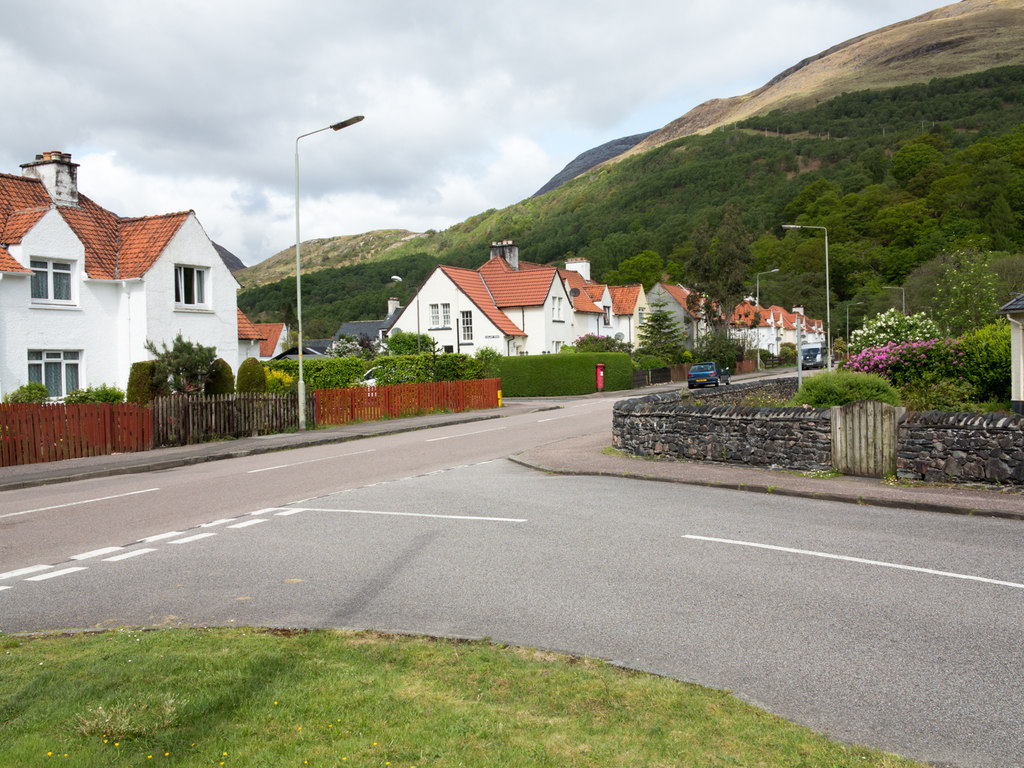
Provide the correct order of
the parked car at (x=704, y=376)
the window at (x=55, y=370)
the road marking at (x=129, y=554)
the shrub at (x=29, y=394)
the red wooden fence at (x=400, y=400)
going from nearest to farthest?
1. the road marking at (x=129, y=554)
2. the shrub at (x=29, y=394)
3. the window at (x=55, y=370)
4. the red wooden fence at (x=400, y=400)
5. the parked car at (x=704, y=376)

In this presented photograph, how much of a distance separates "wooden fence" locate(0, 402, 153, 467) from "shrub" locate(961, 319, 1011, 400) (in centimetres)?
2275

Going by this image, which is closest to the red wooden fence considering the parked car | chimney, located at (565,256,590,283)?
the parked car

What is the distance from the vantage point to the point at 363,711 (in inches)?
177

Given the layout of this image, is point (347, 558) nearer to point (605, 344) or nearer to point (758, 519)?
point (758, 519)

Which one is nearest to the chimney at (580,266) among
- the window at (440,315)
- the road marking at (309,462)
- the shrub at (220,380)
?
the window at (440,315)

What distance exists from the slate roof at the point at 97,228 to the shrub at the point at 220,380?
5.37 metres

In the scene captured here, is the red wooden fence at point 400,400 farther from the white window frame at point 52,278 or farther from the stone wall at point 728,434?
the stone wall at point 728,434

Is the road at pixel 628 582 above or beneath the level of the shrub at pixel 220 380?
beneath

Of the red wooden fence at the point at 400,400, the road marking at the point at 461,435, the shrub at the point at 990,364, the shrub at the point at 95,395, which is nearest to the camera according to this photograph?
the shrub at the point at 990,364

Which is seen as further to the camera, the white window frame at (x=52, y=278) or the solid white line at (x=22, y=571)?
the white window frame at (x=52, y=278)

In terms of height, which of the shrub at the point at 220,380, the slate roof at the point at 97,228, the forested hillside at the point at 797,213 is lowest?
the shrub at the point at 220,380

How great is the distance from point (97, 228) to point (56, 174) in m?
2.33

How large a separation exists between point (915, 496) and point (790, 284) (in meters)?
110

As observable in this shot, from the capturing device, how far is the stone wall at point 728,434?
14.6 meters
